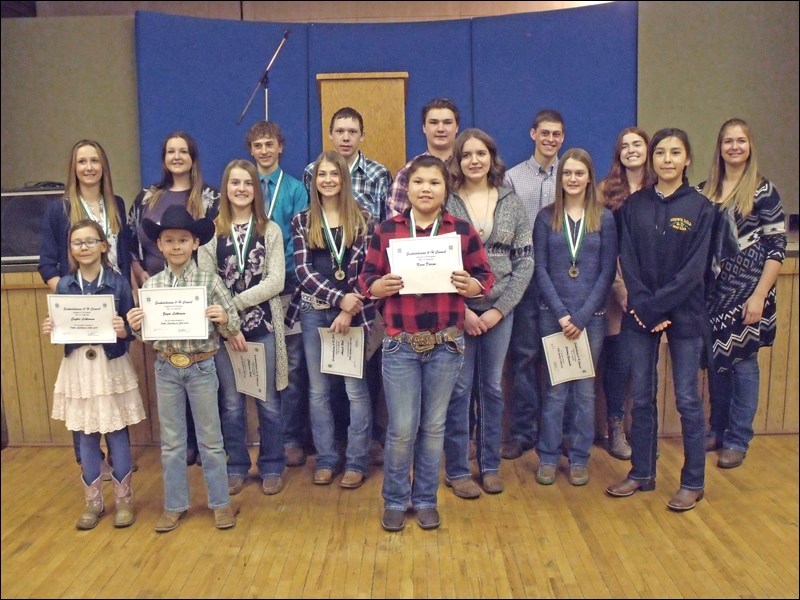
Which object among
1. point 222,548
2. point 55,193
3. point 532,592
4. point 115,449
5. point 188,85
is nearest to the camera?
point 532,592

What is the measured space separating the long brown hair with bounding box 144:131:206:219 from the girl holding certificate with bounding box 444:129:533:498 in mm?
1129

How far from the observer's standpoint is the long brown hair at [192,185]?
130 inches

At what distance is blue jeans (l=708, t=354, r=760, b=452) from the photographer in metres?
3.56

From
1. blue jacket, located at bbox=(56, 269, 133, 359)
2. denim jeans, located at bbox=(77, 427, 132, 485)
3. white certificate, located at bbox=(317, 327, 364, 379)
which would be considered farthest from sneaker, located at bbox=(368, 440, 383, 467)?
blue jacket, located at bbox=(56, 269, 133, 359)

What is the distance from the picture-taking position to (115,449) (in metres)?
3.05

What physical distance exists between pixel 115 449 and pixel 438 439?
4.38ft

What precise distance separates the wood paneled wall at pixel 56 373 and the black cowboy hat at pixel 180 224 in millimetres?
1240

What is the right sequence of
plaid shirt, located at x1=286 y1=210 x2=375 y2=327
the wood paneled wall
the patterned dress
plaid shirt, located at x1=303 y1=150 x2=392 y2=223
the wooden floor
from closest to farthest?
1. the wooden floor
2. plaid shirt, located at x1=286 y1=210 x2=375 y2=327
3. the patterned dress
4. plaid shirt, located at x1=303 y1=150 x2=392 y2=223
5. the wood paneled wall

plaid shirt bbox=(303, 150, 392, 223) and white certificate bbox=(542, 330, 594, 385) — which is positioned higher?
plaid shirt bbox=(303, 150, 392, 223)

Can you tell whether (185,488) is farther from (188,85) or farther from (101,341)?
(188,85)

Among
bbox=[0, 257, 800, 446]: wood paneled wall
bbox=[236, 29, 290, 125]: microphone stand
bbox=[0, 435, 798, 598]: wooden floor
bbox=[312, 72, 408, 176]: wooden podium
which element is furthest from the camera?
bbox=[236, 29, 290, 125]: microphone stand

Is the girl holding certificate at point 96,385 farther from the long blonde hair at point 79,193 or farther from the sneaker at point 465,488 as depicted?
the sneaker at point 465,488

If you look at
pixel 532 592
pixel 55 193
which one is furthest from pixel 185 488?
pixel 55 193

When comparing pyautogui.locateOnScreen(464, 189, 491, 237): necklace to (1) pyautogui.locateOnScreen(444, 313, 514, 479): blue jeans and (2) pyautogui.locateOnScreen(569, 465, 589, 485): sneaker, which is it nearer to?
(1) pyautogui.locateOnScreen(444, 313, 514, 479): blue jeans
